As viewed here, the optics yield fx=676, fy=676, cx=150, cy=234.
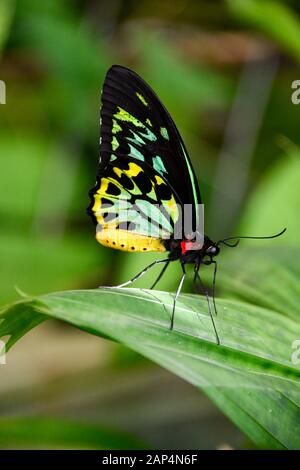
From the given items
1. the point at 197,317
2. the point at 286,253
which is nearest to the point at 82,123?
the point at 286,253

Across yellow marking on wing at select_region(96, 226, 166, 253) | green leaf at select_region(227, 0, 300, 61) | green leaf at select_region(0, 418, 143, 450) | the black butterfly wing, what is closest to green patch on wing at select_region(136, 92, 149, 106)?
the black butterfly wing

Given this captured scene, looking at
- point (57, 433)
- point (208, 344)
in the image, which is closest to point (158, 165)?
point (208, 344)

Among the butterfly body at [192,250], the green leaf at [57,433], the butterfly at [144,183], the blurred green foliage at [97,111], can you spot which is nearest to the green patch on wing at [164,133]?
the butterfly at [144,183]

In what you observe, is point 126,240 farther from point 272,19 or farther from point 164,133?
point 272,19

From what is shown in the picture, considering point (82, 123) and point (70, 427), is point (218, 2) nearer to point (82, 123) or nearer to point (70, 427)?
point (82, 123)

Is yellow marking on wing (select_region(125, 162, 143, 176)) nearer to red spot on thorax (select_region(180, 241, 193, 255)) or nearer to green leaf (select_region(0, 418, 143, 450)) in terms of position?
red spot on thorax (select_region(180, 241, 193, 255))
